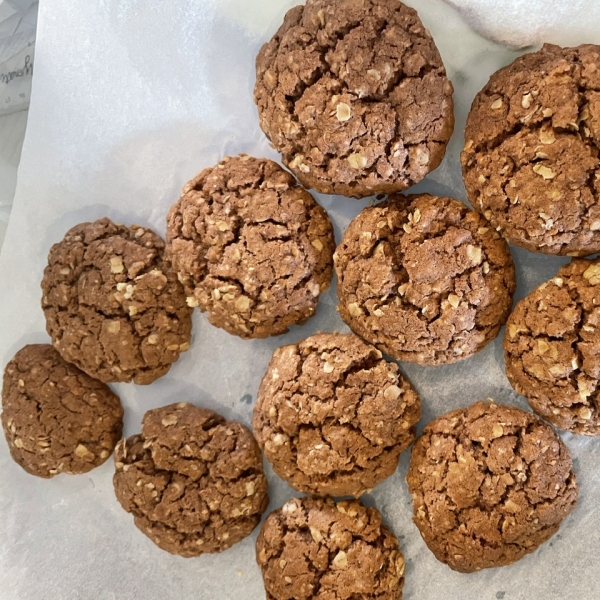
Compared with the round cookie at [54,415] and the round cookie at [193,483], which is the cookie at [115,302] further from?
the round cookie at [193,483]

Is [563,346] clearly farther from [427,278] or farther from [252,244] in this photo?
[252,244]

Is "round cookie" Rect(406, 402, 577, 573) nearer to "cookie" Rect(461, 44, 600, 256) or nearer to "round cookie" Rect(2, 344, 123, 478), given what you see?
"cookie" Rect(461, 44, 600, 256)

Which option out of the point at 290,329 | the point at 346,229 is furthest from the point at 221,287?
the point at 346,229

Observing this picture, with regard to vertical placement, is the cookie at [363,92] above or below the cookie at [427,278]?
above

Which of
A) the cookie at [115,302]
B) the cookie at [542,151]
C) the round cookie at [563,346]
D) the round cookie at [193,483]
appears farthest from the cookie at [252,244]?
the round cookie at [563,346]

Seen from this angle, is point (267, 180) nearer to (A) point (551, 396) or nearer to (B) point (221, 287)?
(B) point (221, 287)

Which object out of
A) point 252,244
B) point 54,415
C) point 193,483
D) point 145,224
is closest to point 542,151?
point 252,244
